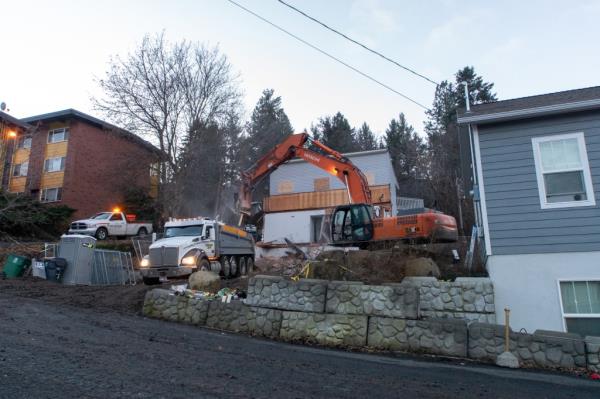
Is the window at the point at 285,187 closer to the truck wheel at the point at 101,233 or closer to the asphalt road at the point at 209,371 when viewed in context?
the truck wheel at the point at 101,233

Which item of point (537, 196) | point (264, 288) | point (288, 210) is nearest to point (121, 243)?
point (288, 210)

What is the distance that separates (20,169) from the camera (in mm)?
34688

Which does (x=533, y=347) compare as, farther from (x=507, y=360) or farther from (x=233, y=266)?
(x=233, y=266)

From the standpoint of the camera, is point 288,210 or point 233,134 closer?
point 288,210

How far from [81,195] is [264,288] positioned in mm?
27736

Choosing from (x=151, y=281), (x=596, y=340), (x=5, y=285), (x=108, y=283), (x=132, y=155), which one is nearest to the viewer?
(x=596, y=340)

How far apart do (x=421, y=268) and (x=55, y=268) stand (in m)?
12.9

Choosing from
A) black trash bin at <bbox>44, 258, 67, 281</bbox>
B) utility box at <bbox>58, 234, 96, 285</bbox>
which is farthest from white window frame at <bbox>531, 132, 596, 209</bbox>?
black trash bin at <bbox>44, 258, 67, 281</bbox>

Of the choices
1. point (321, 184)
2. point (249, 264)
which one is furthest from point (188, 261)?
point (321, 184)

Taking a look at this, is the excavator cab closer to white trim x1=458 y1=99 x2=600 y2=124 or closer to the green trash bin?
white trim x1=458 y1=99 x2=600 y2=124

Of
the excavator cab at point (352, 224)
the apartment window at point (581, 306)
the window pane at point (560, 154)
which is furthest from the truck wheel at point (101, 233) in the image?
the apartment window at point (581, 306)

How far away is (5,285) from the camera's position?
13.9m

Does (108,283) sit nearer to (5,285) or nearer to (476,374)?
(5,285)

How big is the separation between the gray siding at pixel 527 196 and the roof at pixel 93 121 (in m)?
23.9
